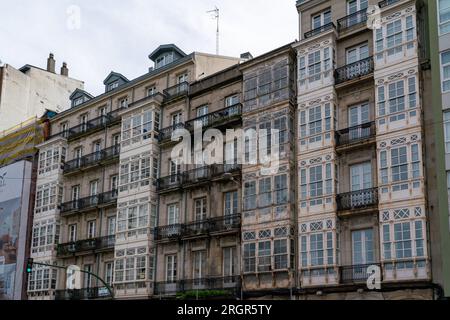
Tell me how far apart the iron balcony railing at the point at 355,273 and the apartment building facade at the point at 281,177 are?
0.09m

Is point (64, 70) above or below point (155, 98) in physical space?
above

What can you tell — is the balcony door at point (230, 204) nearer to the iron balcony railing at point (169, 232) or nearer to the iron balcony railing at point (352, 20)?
the iron balcony railing at point (169, 232)

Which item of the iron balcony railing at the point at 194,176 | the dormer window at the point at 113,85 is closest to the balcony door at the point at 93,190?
the iron balcony railing at the point at 194,176

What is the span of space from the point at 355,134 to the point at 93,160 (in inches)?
770

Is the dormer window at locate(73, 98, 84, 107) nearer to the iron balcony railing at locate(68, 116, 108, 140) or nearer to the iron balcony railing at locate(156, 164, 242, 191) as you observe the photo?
the iron balcony railing at locate(68, 116, 108, 140)

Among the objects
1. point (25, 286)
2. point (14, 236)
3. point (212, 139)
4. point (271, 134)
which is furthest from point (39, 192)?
point (271, 134)

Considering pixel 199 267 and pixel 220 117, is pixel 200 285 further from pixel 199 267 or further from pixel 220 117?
pixel 220 117

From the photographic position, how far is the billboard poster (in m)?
44.0

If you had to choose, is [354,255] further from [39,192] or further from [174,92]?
[39,192]

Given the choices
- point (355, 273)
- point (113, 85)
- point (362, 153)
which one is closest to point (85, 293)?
point (113, 85)

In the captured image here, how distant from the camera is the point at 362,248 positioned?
91.0ft

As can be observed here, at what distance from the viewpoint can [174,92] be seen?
39.1 metres
